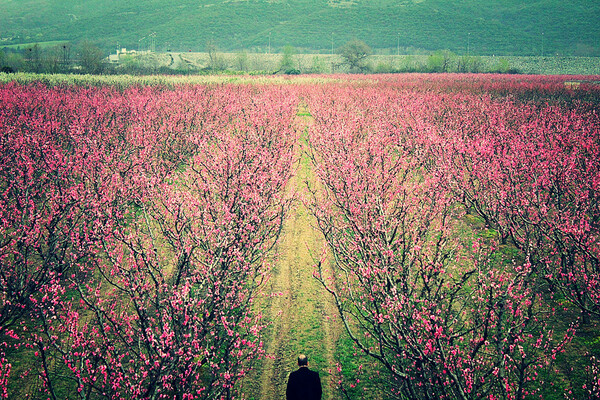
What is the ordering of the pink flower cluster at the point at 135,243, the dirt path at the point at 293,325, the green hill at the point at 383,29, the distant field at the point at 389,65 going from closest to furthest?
the pink flower cluster at the point at 135,243 < the dirt path at the point at 293,325 < the distant field at the point at 389,65 < the green hill at the point at 383,29

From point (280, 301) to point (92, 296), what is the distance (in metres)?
3.99

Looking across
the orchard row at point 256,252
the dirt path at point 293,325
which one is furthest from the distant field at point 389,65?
the dirt path at point 293,325

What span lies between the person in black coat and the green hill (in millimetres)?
135007

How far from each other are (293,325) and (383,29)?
177307 mm

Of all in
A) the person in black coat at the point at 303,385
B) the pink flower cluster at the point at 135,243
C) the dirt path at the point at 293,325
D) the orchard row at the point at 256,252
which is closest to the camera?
the person in black coat at the point at 303,385

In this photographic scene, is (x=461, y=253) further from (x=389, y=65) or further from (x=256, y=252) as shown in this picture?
(x=389, y=65)

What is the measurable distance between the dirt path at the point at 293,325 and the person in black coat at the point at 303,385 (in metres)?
1.21

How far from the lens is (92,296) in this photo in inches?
291

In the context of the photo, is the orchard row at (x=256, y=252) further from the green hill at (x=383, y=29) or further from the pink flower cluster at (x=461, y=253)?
the green hill at (x=383, y=29)

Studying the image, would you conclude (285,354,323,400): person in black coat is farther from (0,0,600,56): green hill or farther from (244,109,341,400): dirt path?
(0,0,600,56): green hill

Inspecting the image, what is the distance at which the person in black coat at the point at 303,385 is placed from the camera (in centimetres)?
436

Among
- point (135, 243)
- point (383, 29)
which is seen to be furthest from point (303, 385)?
point (383, 29)

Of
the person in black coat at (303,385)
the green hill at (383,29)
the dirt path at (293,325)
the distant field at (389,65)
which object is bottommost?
the dirt path at (293,325)

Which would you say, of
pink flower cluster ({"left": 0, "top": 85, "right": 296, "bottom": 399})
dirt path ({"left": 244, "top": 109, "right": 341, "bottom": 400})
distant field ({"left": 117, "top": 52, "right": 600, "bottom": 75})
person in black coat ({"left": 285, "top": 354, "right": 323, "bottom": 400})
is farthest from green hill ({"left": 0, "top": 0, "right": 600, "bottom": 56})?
person in black coat ({"left": 285, "top": 354, "right": 323, "bottom": 400})
